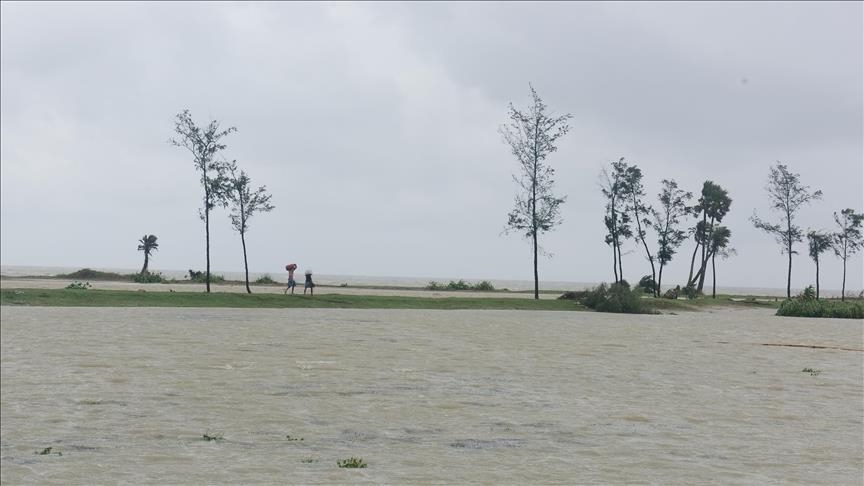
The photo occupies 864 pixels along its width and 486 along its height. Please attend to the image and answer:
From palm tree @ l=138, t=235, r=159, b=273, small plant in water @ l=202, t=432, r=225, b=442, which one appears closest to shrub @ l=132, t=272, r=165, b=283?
palm tree @ l=138, t=235, r=159, b=273

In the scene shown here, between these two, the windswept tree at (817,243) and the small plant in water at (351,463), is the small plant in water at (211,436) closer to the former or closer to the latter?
the small plant in water at (351,463)

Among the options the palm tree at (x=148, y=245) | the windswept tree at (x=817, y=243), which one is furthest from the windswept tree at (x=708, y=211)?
the palm tree at (x=148, y=245)

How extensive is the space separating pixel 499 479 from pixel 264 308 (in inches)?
1331

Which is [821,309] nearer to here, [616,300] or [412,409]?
[616,300]

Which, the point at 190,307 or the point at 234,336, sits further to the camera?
the point at 190,307

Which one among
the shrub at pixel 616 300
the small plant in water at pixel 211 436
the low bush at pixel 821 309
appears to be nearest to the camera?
the small plant in water at pixel 211 436

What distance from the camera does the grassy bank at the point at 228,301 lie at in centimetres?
3956

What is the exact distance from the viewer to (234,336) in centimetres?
2631

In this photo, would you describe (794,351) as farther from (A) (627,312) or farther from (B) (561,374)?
(A) (627,312)

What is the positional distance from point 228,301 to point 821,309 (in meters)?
36.8

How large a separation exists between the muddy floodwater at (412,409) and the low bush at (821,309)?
90.3ft

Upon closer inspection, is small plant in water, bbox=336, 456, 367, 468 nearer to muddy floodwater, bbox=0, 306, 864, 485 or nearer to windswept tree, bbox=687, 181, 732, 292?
muddy floodwater, bbox=0, 306, 864, 485

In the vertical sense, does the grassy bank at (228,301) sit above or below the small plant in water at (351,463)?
above

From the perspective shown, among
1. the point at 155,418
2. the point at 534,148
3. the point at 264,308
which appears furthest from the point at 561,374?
the point at 534,148
